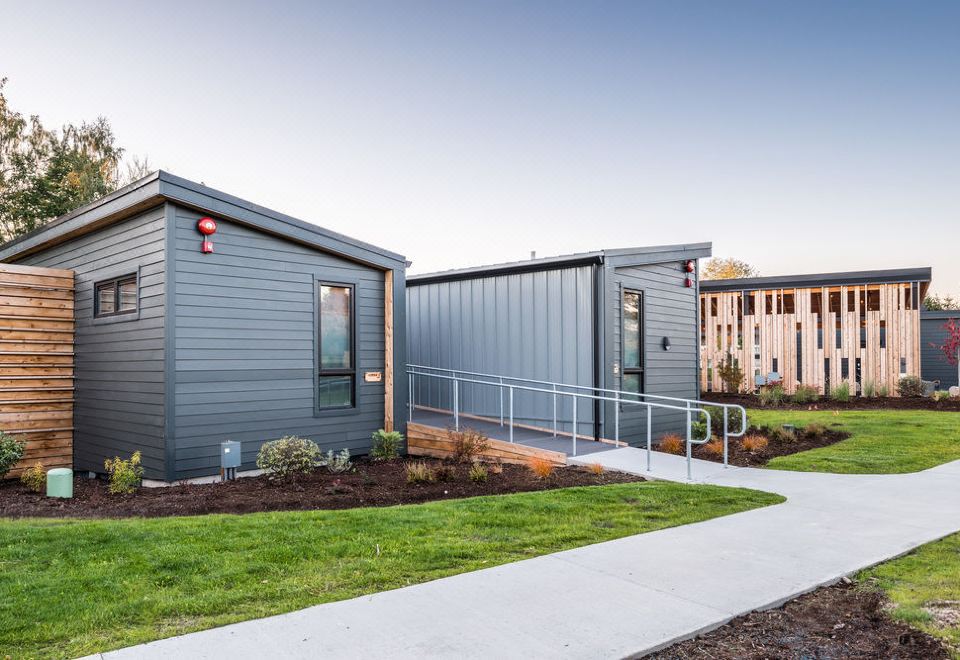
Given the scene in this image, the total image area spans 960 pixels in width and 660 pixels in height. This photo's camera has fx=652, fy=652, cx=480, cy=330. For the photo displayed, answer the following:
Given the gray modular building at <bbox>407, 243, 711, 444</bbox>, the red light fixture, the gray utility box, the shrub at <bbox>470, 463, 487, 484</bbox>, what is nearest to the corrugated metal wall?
the gray modular building at <bbox>407, 243, 711, 444</bbox>

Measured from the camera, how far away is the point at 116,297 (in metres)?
8.53

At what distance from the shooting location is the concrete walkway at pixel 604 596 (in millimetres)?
3051

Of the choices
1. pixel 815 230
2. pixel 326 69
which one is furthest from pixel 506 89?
pixel 815 230

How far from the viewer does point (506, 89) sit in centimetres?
1498

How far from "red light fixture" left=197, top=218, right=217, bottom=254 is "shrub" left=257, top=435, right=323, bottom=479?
2.47 metres

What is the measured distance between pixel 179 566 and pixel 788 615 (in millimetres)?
3644

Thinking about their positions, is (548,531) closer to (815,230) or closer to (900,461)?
(900,461)

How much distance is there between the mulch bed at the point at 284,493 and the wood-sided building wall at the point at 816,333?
14219mm

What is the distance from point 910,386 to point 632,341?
12390mm

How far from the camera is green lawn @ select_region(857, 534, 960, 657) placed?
342cm

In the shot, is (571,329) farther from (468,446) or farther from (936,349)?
(936,349)

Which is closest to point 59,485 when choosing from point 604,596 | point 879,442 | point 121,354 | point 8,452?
point 8,452

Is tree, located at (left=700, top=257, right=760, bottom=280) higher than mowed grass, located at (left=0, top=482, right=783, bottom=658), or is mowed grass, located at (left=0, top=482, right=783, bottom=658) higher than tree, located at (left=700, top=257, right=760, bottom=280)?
tree, located at (left=700, top=257, right=760, bottom=280)

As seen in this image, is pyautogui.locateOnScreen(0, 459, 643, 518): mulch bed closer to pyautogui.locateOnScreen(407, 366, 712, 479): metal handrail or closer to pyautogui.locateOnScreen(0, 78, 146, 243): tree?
pyautogui.locateOnScreen(407, 366, 712, 479): metal handrail
